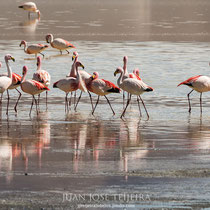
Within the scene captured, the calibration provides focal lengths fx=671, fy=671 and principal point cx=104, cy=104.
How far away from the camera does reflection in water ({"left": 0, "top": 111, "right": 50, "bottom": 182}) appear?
31.8 feet

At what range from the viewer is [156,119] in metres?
14.0

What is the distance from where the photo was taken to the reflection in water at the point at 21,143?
9.69 m

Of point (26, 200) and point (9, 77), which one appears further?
point (9, 77)

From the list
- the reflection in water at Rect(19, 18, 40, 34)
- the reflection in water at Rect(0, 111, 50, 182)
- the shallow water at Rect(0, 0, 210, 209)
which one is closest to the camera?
the shallow water at Rect(0, 0, 210, 209)

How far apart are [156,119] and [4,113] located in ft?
11.2

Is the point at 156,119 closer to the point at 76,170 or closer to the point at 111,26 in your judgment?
the point at 76,170

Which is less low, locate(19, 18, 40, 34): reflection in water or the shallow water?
the shallow water

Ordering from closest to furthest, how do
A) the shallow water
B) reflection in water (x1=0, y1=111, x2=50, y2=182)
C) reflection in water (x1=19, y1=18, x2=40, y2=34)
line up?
the shallow water, reflection in water (x1=0, y1=111, x2=50, y2=182), reflection in water (x1=19, y1=18, x2=40, y2=34)

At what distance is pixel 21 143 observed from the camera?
37.0 ft

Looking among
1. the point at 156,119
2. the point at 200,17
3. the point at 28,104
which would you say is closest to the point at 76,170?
the point at 156,119

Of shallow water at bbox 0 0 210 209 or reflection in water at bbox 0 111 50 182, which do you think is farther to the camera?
reflection in water at bbox 0 111 50 182

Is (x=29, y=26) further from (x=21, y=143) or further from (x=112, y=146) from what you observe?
(x=112, y=146)

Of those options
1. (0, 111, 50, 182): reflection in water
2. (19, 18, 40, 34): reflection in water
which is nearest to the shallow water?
(0, 111, 50, 182): reflection in water

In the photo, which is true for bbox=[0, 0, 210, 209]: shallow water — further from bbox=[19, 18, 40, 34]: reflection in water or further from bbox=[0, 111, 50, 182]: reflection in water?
bbox=[19, 18, 40, 34]: reflection in water
